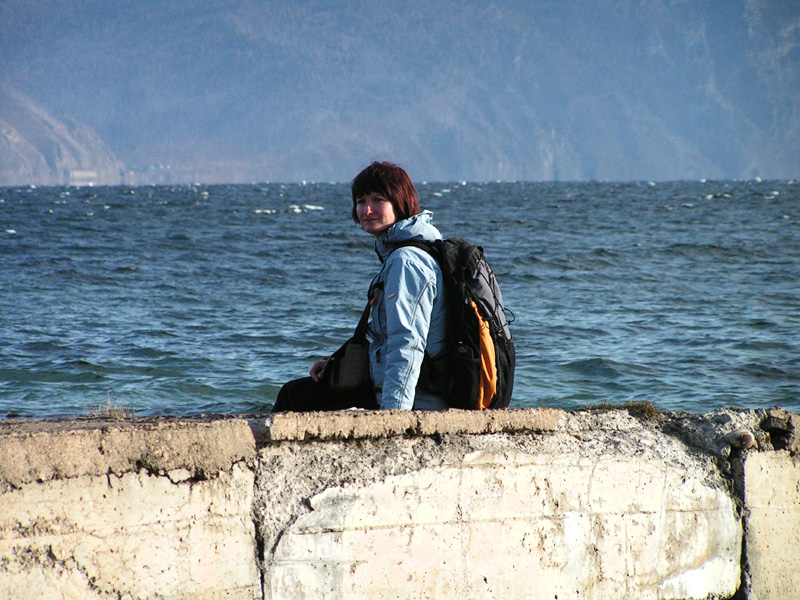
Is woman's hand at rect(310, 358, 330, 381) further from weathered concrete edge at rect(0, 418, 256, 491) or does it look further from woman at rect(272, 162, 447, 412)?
weathered concrete edge at rect(0, 418, 256, 491)

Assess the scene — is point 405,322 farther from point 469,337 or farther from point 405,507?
point 405,507

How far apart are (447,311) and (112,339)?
884cm

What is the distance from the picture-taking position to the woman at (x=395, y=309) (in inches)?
112

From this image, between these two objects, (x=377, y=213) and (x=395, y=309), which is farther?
(x=377, y=213)

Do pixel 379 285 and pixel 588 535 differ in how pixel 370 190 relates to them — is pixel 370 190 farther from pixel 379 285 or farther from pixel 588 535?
pixel 588 535

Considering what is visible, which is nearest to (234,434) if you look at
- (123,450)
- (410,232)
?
(123,450)

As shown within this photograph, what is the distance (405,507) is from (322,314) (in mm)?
10624

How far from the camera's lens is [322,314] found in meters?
13.2

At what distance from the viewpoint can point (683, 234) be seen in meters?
27.2

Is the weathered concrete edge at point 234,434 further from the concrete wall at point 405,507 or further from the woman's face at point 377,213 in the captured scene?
the woman's face at point 377,213

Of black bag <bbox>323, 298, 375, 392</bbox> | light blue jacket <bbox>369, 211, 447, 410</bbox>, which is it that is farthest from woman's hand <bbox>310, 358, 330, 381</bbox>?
light blue jacket <bbox>369, 211, 447, 410</bbox>

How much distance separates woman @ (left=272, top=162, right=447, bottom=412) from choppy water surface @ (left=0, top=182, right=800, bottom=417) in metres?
4.49

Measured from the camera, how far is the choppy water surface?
855 centimetres

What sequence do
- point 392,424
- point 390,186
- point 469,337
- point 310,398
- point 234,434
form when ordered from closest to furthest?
point 234,434 < point 392,424 < point 469,337 < point 390,186 < point 310,398
